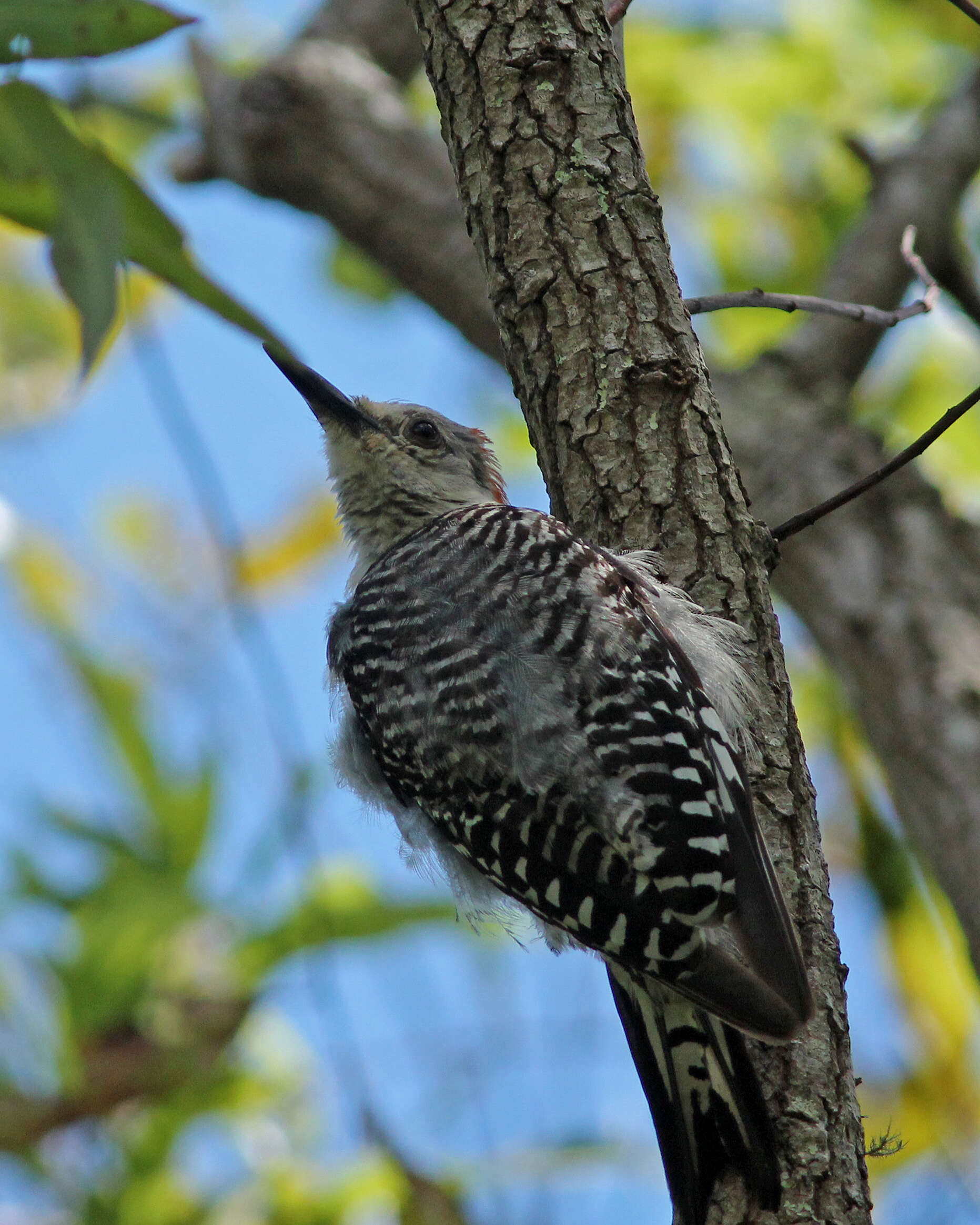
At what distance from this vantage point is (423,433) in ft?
12.9

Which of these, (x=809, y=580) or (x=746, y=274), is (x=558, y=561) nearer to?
(x=809, y=580)

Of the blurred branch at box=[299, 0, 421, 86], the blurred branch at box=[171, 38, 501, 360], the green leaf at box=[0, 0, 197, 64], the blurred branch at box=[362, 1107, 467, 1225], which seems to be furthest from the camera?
the blurred branch at box=[299, 0, 421, 86]

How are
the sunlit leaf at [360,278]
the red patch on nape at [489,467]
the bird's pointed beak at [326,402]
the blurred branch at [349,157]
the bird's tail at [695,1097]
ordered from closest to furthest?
1. the bird's tail at [695,1097]
2. the bird's pointed beak at [326,402]
3. the red patch on nape at [489,467]
4. the blurred branch at [349,157]
5. the sunlit leaf at [360,278]

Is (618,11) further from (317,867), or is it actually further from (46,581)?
(46,581)

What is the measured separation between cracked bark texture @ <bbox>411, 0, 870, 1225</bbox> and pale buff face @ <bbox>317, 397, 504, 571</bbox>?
1073mm

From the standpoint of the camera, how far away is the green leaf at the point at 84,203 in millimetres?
2055

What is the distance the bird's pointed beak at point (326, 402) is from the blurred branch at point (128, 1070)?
2161 mm

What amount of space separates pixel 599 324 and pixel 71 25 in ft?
3.71

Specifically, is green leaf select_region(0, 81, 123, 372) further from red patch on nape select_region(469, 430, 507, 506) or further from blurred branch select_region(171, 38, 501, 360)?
blurred branch select_region(171, 38, 501, 360)

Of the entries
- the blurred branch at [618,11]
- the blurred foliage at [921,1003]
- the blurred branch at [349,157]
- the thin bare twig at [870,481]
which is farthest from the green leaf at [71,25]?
the blurred foliage at [921,1003]

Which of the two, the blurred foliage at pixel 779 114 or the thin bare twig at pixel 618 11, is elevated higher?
the blurred foliage at pixel 779 114

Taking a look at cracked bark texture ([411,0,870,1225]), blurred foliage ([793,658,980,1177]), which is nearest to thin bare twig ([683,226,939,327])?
cracked bark texture ([411,0,870,1225])

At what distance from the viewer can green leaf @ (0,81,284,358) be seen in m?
2.05

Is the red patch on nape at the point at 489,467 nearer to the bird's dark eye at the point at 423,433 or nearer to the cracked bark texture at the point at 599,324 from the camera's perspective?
the bird's dark eye at the point at 423,433
